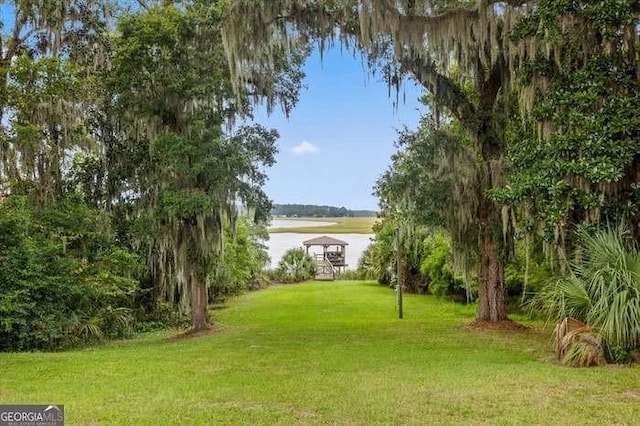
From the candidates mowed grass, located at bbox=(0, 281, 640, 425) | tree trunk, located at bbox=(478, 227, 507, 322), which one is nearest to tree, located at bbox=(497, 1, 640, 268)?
mowed grass, located at bbox=(0, 281, 640, 425)

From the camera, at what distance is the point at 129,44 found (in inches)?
389

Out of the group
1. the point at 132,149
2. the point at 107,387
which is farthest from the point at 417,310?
the point at 107,387

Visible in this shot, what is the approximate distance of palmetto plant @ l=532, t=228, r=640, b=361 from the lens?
5.97 metres

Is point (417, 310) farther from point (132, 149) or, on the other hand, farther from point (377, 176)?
point (132, 149)

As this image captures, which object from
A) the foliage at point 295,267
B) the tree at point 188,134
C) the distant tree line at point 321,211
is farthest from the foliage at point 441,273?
the distant tree line at point 321,211

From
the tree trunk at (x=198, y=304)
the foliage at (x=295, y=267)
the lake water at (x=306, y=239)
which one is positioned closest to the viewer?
the tree trunk at (x=198, y=304)

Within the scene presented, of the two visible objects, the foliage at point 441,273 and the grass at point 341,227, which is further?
the grass at point 341,227

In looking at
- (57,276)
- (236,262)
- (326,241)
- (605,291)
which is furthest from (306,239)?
(605,291)

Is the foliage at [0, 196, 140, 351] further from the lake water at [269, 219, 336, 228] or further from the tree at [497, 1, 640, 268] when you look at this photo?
the lake water at [269, 219, 336, 228]

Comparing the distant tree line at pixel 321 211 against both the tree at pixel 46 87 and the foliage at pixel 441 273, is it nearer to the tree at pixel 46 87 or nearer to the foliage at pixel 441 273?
the foliage at pixel 441 273

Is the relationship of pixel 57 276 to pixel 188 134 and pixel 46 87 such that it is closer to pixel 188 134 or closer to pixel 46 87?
pixel 188 134

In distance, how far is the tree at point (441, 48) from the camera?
9102 mm

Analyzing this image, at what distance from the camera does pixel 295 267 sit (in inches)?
1323

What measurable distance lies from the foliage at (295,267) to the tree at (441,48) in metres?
22.8
